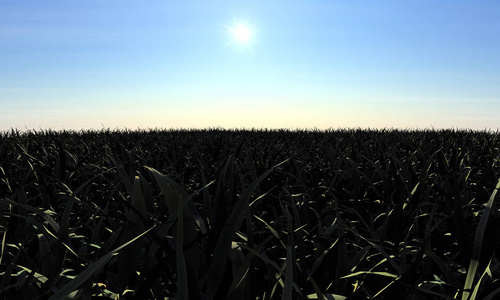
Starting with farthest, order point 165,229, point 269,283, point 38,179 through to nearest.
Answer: point 38,179
point 269,283
point 165,229

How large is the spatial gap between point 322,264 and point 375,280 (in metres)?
0.27

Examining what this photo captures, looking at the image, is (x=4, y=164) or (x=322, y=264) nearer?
(x=322, y=264)

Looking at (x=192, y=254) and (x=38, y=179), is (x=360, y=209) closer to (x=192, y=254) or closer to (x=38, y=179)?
(x=192, y=254)

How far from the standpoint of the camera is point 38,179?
9.87ft

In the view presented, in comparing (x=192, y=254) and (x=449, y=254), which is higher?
(x=192, y=254)

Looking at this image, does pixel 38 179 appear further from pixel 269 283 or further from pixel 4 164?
pixel 269 283

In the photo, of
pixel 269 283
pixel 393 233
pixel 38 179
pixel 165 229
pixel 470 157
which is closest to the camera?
pixel 165 229

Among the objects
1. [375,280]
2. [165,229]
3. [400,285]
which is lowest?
[375,280]

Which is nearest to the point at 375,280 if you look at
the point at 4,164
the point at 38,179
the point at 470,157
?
the point at 38,179

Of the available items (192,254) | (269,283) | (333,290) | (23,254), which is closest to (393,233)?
(333,290)

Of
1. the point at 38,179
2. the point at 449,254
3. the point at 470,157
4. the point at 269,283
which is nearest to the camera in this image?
the point at 269,283

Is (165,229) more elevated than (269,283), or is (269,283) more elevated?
(165,229)

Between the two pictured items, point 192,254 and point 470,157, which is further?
A: point 470,157

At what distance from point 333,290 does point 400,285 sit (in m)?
0.29
